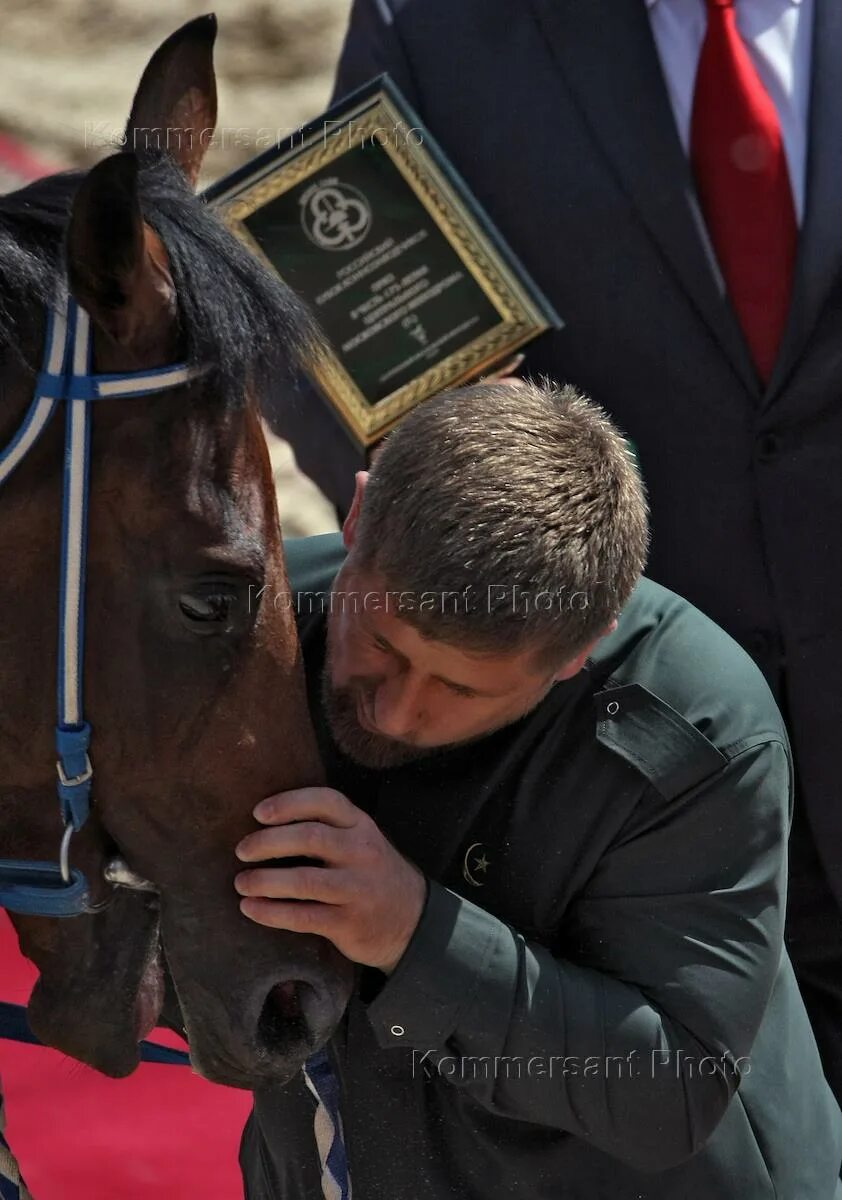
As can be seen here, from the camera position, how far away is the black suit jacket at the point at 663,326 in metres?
2.33

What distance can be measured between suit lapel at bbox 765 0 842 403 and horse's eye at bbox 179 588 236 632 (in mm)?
1109

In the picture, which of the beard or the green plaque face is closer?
the beard

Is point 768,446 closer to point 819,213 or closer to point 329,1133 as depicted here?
point 819,213

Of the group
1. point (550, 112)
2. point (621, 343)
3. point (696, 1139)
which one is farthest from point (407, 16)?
point (696, 1139)

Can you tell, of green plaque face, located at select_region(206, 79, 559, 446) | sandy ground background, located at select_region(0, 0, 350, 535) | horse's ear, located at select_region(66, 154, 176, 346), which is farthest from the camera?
sandy ground background, located at select_region(0, 0, 350, 535)

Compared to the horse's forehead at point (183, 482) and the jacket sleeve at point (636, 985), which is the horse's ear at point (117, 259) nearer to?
the horse's forehead at point (183, 482)

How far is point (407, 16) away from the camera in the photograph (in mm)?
2439

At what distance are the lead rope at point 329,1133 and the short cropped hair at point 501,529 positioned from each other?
1.63 ft

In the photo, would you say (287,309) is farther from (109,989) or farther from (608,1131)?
(608,1131)

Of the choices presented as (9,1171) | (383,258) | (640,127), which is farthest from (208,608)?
(640,127)

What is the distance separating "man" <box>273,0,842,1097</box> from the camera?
2.33 m

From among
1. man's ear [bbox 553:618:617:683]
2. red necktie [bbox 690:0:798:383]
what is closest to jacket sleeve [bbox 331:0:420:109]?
red necktie [bbox 690:0:798:383]

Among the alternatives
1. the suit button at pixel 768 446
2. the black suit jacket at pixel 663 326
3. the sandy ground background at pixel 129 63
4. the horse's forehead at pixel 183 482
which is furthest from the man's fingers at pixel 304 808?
the sandy ground background at pixel 129 63

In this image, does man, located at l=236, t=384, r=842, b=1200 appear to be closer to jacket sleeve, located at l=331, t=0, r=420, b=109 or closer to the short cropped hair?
the short cropped hair
